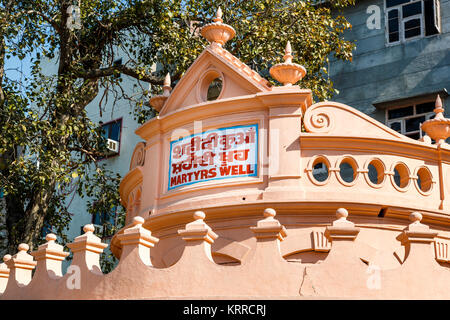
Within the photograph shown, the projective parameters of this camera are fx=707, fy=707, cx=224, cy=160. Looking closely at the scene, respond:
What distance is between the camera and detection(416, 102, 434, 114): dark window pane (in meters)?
19.9

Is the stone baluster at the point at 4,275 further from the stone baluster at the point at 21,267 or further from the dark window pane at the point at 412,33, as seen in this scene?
the dark window pane at the point at 412,33

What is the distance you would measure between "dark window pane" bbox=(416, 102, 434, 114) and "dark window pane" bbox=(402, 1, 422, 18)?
2854mm

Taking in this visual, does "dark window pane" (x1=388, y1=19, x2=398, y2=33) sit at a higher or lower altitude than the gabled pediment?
higher

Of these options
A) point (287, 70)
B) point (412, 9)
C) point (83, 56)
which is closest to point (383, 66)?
point (412, 9)

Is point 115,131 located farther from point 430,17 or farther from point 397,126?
point 430,17

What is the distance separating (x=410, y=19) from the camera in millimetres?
20891

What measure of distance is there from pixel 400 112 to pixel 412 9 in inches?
124

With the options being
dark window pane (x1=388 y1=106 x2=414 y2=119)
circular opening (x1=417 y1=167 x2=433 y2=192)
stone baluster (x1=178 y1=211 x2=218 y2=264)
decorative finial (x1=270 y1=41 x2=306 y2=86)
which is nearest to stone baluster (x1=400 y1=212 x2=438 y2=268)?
circular opening (x1=417 y1=167 x2=433 y2=192)

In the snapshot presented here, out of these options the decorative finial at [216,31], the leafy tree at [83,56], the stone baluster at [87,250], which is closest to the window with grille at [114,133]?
the leafy tree at [83,56]

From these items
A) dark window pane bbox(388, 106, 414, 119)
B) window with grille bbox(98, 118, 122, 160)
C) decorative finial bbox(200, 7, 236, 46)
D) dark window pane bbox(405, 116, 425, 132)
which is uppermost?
window with grille bbox(98, 118, 122, 160)

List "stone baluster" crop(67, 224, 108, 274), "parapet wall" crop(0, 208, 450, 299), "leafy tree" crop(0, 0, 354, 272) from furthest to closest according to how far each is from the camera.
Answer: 1. "leafy tree" crop(0, 0, 354, 272)
2. "stone baluster" crop(67, 224, 108, 274)
3. "parapet wall" crop(0, 208, 450, 299)

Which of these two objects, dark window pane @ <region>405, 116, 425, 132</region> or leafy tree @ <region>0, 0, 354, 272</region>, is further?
dark window pane @ <region>405, 116, 425, 132</region>

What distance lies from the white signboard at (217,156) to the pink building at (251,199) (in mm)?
17

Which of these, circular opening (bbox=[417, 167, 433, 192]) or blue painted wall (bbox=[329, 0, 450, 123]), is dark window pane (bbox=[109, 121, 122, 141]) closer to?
blue painted wall (bbox=[329, 0, 450, 123])
